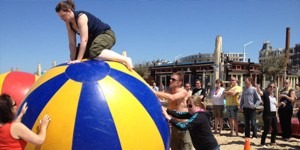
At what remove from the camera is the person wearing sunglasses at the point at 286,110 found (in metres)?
9.34

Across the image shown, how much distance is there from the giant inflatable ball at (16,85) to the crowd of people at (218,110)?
241 centimetres

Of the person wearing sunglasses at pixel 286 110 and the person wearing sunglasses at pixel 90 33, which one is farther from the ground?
the person wearing sunglasses at pixel 90 33

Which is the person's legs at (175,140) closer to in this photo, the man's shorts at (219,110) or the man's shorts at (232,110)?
the man's shorts at (232,110)

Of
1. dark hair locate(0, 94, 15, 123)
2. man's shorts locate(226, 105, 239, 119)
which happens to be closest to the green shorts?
dark hair locate(0, 94, 15, 123)

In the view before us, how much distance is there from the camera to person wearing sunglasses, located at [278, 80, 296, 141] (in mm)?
9344

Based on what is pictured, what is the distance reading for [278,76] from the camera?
152 feet

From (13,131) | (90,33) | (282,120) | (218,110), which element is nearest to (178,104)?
(90,33)

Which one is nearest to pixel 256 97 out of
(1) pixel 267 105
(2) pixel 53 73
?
(1) pixel 267 105

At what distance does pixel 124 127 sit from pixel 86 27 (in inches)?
51.7

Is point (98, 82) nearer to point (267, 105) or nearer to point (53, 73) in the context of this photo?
point (53, 73)

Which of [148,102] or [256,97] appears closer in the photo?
[148,102]

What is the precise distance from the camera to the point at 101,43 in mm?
3557

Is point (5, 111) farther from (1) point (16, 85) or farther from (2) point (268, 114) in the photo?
(2) point (268, 114)

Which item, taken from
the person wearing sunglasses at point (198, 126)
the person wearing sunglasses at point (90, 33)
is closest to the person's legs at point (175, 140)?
the person wearing sunglasses at point (198, 126)
